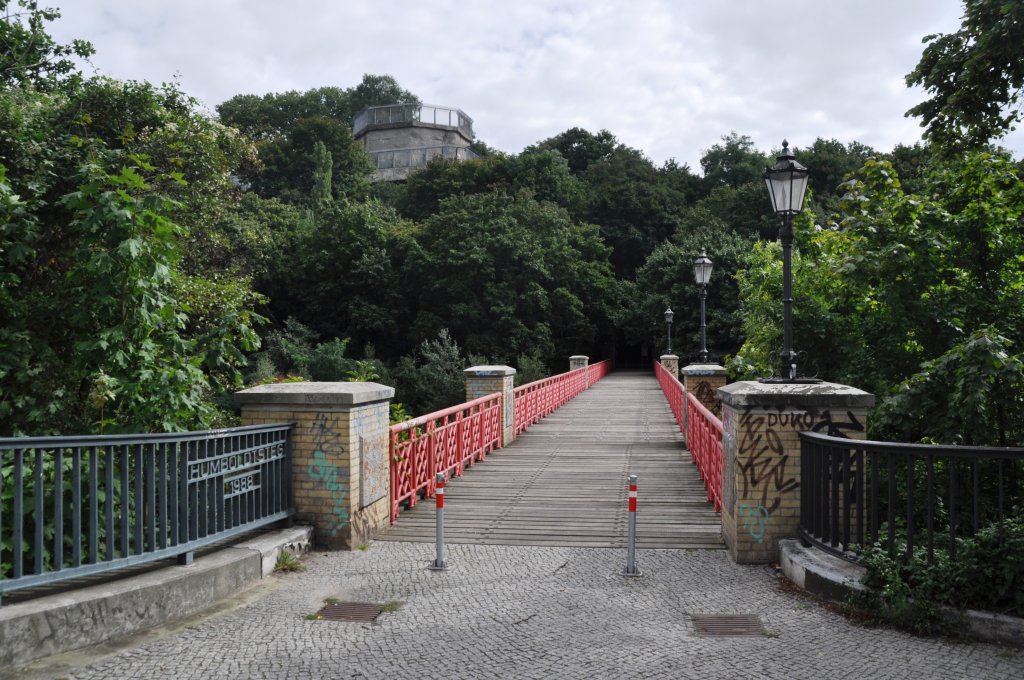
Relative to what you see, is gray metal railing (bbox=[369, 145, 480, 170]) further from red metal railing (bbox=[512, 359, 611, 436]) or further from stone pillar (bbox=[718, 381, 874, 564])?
stone pillar (bbox=[718, 381, 874, 564])

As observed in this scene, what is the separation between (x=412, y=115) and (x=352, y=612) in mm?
75727

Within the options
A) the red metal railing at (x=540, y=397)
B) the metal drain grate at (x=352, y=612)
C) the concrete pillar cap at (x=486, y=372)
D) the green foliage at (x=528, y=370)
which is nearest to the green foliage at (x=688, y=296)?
the green foliage at (x=528, y=370)

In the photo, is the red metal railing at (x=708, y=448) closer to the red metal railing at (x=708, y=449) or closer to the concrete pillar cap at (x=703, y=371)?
the red metal railing at (x=708, y=449)

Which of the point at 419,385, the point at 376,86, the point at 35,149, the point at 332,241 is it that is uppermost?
the point at 376,86

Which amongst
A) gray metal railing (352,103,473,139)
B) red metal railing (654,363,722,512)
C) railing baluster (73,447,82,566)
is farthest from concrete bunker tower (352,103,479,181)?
railing baluster (73,447,82,566)

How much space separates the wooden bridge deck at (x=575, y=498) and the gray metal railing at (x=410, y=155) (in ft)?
209

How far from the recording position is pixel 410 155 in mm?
76000

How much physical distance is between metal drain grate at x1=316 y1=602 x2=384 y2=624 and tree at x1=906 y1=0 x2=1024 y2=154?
7.17 meters

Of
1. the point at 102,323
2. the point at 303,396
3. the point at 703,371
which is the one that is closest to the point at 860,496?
the point at 303,396

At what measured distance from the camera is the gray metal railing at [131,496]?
14.2ft

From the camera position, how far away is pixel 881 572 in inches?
193

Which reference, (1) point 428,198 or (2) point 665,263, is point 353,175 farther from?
(2) point 665,263

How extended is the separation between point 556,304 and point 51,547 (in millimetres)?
41758

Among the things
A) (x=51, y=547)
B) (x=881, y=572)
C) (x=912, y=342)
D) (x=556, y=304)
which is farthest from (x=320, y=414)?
(x=556, y=304)
